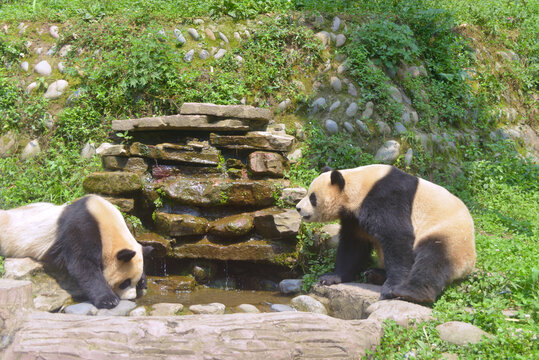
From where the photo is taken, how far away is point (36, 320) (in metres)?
2.85

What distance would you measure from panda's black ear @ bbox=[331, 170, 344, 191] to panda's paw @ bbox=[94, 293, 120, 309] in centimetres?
244

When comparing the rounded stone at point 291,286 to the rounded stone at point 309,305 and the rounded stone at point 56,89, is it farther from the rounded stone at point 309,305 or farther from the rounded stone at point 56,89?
the rounded stone at point 56,89

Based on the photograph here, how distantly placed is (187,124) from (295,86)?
92.7 inches

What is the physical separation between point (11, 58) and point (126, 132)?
11.8 ft

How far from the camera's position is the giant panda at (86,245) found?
446cm

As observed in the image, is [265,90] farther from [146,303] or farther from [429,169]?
[146,303]

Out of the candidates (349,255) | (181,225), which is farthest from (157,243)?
(349,255)

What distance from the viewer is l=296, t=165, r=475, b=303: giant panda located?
162 inches

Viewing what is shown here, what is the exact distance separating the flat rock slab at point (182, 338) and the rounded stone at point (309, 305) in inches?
64.5

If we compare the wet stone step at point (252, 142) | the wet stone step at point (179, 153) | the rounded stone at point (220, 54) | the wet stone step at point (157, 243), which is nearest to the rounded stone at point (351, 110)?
the wet stone step at point (252, 142)

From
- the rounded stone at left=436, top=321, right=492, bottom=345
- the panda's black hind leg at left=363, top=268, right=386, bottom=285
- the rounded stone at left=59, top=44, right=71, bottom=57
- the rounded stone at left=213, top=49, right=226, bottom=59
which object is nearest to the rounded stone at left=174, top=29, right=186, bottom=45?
the rounded stone at left=213, top=49, right=226, bottom=59

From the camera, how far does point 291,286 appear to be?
18.2 ft

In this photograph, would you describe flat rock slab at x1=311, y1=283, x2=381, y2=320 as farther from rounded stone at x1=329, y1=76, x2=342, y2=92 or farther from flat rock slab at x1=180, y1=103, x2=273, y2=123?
rounded stone at x1=329, y1=76, x2=342, y2=92

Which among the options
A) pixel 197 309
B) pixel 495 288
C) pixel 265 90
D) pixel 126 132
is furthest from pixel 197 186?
pixel 495 288
